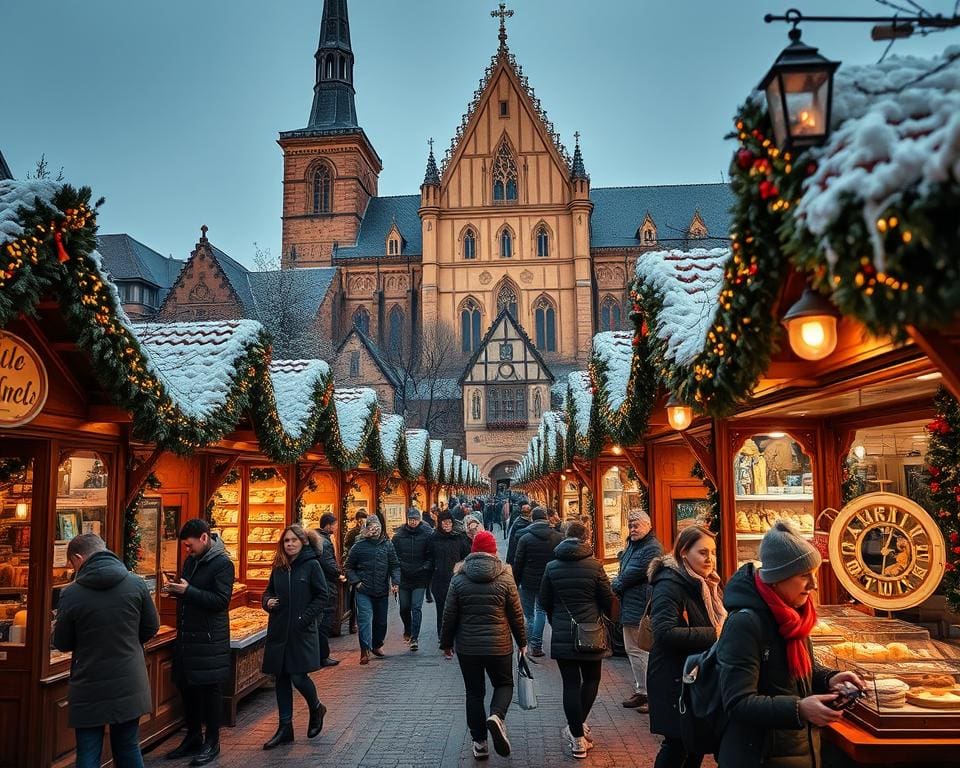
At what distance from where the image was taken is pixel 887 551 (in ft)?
16.8

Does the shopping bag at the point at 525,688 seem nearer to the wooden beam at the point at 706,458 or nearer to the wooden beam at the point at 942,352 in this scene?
the wooden beam at the point at 706,458

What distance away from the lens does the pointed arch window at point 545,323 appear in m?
55.1

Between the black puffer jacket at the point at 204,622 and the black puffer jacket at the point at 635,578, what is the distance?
3.27 meters

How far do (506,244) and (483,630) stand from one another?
50803 mm

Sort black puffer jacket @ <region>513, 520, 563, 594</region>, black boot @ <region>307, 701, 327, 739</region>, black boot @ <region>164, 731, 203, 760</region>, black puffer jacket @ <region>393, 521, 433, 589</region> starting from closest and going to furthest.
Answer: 1. black boot @ <region>164, 731, 203, 760</region>
2. black boot @ <region>307, 701, 327, 739</region>
3. black puffer jacket @ <region>513, 520, 563, 594</region>
4. black puffer jacket @ <region>393, 521, 433, 589</region>

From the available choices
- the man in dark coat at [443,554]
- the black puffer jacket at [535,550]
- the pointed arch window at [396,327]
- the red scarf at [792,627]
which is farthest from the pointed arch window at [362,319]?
the red scarf at [792,627]

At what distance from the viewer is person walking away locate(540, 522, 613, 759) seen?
600cm

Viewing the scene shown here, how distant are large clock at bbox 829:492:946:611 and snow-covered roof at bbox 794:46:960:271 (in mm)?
2951

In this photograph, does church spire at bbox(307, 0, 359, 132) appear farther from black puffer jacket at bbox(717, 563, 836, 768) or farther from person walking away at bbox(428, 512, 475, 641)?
black puffer jacket at bbox(717, 563, 836, 768)

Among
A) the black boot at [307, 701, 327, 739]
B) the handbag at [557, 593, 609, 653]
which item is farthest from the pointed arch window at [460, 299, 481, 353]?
the handbag at [557, 593, 609, 653]

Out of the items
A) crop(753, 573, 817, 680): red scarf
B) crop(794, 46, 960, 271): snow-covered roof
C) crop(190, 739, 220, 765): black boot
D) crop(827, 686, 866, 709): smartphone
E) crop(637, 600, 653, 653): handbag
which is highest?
crop(794, 46, 960, 271): snow-covered roof

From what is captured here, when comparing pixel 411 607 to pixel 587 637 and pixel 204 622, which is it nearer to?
pixel 204 622

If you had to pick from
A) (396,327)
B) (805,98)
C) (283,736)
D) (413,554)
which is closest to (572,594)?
(283,736)

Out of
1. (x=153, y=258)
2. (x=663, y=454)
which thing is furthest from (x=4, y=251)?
(x=153, y=258)
